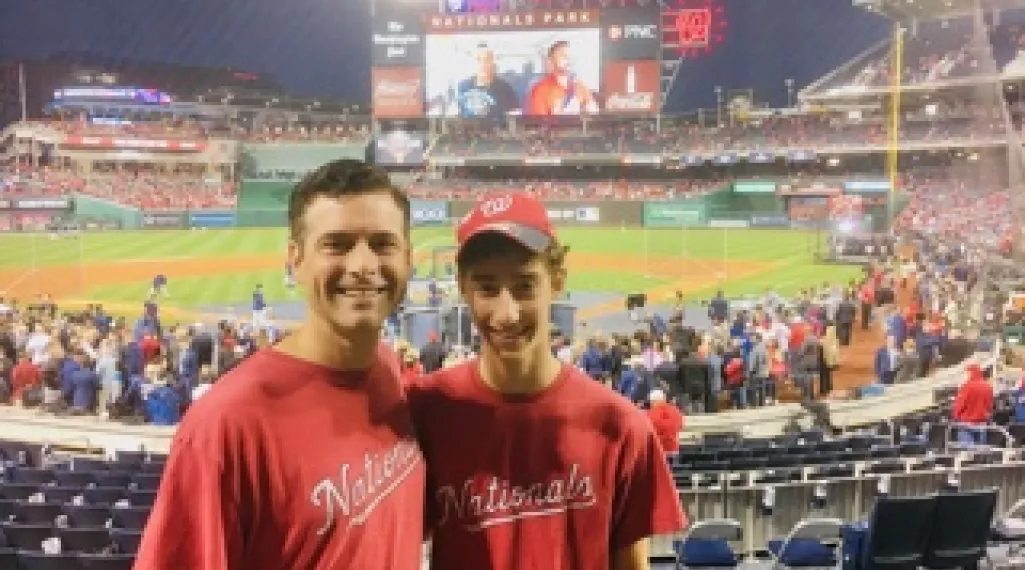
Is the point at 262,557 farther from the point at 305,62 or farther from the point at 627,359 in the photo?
the point at 305,62

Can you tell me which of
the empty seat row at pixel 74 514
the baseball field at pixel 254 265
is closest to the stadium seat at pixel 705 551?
the empty seat row at pixel 74 514

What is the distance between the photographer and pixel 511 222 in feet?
6.84

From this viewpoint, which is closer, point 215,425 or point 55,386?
point 215,425

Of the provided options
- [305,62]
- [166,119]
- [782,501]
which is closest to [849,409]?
[782,501]

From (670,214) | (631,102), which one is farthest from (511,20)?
(670,214)

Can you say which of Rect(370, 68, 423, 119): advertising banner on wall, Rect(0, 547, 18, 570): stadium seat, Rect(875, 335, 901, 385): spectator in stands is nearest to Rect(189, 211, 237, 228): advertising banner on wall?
Rect(370, 68, 423, 119): advertising banner on wall

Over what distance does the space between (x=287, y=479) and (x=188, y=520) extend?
0.22 m

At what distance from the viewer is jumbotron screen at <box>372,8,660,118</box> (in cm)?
4628

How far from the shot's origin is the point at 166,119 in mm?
69688

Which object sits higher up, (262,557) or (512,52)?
(512,52)

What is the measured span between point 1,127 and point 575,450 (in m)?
86.5

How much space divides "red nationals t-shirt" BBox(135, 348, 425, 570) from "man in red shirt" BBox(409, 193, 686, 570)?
0.50 ft

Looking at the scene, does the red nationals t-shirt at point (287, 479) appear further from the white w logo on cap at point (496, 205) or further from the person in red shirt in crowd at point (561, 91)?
the person in red shirt in crowd at point (561, 91)

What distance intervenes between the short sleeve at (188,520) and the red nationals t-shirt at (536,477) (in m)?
0.64
